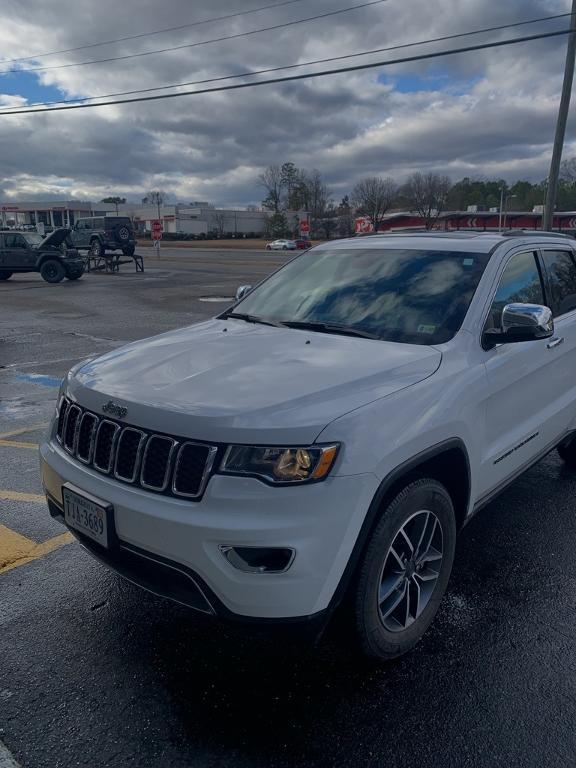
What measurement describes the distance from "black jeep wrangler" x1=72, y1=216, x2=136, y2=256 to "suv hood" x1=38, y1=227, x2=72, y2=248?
886cm

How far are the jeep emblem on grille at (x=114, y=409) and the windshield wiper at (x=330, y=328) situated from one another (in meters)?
1.29

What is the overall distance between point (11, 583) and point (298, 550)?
2.05m

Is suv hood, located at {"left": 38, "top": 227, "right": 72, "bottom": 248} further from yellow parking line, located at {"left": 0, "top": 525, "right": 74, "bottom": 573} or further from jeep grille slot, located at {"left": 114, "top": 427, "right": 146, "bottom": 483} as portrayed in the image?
jeep grille slot, located at {"left": 114, "top": 427, "right": 146, "bottom": 483}

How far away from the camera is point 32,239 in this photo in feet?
80.2

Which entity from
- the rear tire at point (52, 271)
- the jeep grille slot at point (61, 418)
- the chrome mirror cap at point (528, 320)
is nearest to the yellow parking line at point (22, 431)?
the jeep grille slot at point (61, 418)

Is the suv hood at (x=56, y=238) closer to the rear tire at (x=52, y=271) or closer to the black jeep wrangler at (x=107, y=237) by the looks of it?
the rear tire at (x=52, y=271)

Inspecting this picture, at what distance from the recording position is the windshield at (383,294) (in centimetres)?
338

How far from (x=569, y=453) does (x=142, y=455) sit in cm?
399

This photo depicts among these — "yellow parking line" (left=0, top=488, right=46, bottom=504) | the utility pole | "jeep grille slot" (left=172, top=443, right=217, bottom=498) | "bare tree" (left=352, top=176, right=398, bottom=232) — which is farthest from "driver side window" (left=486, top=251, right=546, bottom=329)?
"bare tree" (left=352, top=176, right=398, bottom=232)

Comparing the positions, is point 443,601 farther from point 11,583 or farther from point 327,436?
point 11,583

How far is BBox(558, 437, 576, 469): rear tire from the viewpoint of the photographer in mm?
5114

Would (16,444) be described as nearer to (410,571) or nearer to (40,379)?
(40,379)

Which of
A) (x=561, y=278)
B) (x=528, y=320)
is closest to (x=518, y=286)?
(x=528, y=320)

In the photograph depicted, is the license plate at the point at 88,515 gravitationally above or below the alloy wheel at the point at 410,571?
above
